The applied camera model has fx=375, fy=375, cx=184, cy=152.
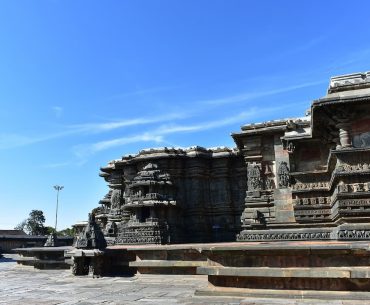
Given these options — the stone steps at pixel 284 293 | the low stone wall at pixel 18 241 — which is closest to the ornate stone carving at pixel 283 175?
the stone steps at pixel 284 293

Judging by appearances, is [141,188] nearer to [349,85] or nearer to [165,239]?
[165,239]

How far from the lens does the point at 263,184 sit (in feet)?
63.7

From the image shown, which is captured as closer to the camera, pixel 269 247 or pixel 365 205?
pixel 269 247

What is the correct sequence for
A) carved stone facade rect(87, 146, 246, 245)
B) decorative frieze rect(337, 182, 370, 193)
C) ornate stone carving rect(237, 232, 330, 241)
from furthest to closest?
1. carved stone facade rect(87, 146, 246, 245)
2. ornate stone carving rect(237, 232, 330, 241)
3. decorative frieze rect(337, 182, 370, 193)

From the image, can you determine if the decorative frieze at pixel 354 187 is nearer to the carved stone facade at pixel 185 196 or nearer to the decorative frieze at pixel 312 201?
the decorative frieze at pixel 312 201

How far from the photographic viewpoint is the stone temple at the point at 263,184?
10.1 meters

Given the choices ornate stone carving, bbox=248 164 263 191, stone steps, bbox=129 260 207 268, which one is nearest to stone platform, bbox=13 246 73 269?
stone steps, bbox=129 260 207 268

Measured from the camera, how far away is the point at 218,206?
2422cm

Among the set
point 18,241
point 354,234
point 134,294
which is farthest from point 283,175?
point 18,241

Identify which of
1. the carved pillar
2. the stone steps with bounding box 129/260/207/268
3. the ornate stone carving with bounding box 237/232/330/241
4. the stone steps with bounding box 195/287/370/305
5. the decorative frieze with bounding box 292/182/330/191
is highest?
the carved pillar

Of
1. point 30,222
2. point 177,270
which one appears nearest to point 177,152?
point 177,270

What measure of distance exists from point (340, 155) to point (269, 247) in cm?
430

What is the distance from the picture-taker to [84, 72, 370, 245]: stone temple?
10.1 m

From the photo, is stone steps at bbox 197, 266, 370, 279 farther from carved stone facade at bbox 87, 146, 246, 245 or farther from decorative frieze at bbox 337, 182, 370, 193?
carved stone facade at bbox 87, 146, 246, 245
